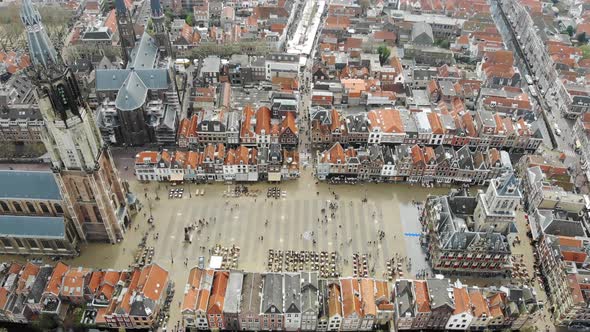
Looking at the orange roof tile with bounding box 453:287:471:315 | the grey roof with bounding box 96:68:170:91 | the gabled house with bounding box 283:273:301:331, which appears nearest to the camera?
the gabled house with bounding box 283:273:301:331

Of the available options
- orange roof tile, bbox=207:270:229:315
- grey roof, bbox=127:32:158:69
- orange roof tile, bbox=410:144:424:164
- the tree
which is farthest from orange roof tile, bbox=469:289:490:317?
grey roof, bbox=127:32:158:69

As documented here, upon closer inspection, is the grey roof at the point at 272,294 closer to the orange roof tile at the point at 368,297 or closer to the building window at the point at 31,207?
the orange roof tile at the point at 368,297

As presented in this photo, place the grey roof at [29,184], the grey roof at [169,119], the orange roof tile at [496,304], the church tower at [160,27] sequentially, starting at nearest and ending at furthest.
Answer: the orange roof tile at [496,304], the grey roof at [29,184], the grey roof at [169,119], the church tower at [160,27]

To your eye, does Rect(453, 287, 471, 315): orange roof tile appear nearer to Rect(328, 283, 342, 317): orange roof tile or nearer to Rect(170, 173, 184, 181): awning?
Rect(328, 283, 342, 317): orange roof tile

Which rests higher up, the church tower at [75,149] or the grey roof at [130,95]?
the grey roof at [130,95]

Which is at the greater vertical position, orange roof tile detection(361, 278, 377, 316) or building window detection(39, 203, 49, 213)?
building window detection(39, 203, 49, 213)

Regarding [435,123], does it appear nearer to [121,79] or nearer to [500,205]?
[500,205]

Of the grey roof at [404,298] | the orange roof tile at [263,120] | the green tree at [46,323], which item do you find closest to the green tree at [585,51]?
the orange roof tile at [263,120]
